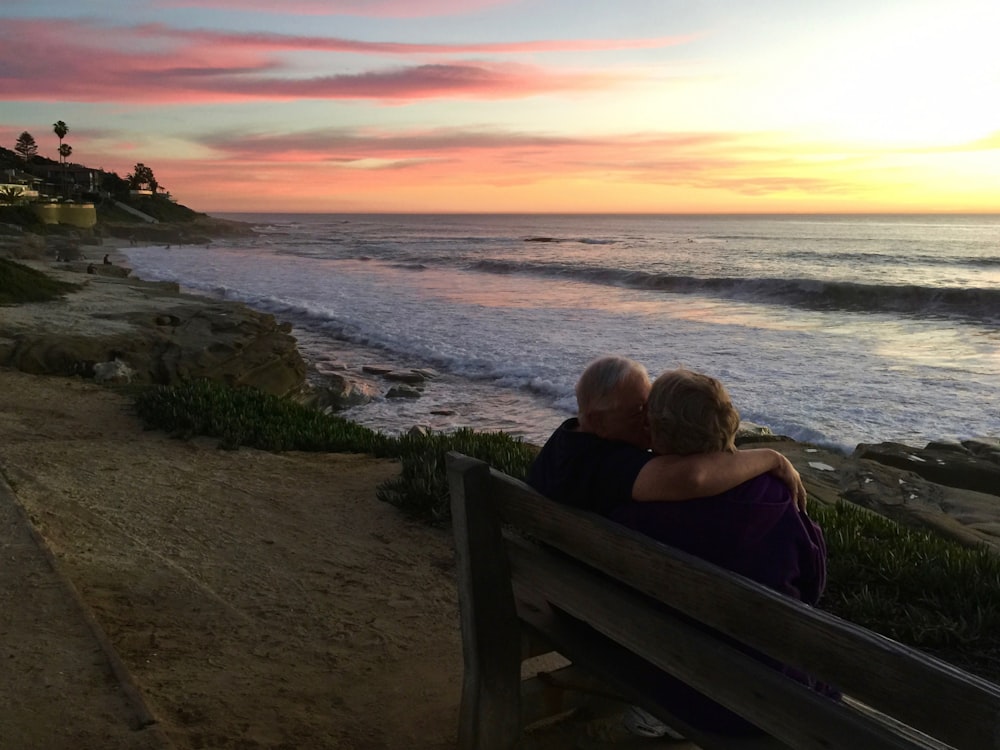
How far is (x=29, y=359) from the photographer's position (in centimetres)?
1082

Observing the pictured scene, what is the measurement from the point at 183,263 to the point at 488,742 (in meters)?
42.8

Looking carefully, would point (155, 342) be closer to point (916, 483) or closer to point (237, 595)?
point (237, 595)

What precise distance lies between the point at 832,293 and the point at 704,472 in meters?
30.2

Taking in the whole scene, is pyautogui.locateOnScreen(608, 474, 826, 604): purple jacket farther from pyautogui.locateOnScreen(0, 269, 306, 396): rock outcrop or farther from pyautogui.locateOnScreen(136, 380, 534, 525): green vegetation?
pyautogui.locateOnScreen(0, 269, 306, 396): rock outcrop

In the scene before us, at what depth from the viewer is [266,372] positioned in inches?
490

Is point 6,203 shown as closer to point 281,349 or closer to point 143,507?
point 281,349

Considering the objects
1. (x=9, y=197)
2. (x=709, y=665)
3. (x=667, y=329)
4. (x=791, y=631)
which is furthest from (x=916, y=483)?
(x=9, y=197)

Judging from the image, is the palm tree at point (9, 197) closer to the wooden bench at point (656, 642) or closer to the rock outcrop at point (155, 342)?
the rock outcrop at point (155, 342)

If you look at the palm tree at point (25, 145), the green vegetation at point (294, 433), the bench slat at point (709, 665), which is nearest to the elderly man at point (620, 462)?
the bench slat at point (709, 665)

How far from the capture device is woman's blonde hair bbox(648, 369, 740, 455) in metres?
2.46

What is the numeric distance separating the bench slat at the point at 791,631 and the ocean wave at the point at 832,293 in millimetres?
25944

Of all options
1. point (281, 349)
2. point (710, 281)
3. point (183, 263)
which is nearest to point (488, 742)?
point (281, 349)

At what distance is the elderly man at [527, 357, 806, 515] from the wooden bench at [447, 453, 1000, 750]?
0.15m

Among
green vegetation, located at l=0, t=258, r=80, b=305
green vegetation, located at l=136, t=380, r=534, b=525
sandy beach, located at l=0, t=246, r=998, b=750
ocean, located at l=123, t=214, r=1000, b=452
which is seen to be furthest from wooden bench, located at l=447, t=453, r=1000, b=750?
green vegetation, located at l=0, t=258, r=80, b=305
